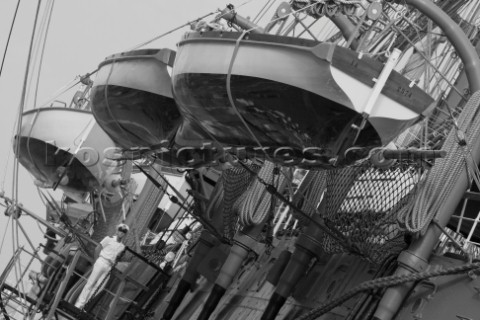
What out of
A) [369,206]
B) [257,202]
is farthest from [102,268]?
[369,206]

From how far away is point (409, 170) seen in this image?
13227mm

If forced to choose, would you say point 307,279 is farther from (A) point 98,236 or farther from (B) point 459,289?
(A) point 98,236

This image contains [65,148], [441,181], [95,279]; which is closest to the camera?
[441,181]

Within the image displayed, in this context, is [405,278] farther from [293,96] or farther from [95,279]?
[95,279]

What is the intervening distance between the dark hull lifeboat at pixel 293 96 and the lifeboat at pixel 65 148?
8158 millimetres

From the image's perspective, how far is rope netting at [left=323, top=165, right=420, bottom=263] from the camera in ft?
44.1

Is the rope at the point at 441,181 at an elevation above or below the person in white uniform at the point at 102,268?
above

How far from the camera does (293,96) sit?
37.3 ft

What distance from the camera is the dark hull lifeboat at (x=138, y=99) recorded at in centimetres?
1406

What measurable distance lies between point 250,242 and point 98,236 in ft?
22.8

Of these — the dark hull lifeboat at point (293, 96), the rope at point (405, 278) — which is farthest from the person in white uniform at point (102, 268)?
the rope at point (405, 278)

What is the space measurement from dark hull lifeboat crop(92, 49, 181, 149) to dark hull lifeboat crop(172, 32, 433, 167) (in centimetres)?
160

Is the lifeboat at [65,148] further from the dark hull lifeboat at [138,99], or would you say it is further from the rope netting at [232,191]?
the dark hull lifeboat at [138,99]

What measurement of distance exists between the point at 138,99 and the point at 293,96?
10.9ft
